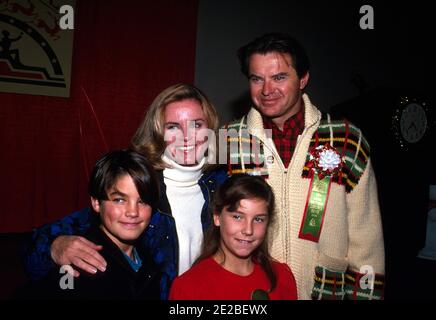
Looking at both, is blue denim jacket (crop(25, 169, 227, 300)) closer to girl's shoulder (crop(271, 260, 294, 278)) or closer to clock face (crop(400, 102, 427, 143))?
girl's shoulder (crop(271, 260, 294, 278))

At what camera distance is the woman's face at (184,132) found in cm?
155

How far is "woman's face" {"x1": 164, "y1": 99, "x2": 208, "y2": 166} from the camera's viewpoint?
5.10 feet

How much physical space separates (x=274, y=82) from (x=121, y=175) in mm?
758

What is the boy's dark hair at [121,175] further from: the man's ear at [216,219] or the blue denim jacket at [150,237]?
the man's ear at [216,219]

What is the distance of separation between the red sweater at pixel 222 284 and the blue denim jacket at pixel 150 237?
0.11 m

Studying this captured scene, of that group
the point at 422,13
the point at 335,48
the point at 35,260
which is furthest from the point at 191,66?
the point at 422,13

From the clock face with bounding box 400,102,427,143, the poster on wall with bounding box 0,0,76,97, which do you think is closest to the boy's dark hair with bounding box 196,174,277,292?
the poster on wall with bounding box 0,0,76,97

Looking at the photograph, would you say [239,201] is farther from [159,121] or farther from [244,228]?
[159,121]

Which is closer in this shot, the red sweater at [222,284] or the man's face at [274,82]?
the red sweater at [222,284]

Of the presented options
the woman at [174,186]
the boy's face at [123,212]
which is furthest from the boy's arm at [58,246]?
the boy's face at [123,212]

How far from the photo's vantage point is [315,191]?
1.49 meters

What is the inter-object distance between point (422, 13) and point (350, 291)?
4.79m
